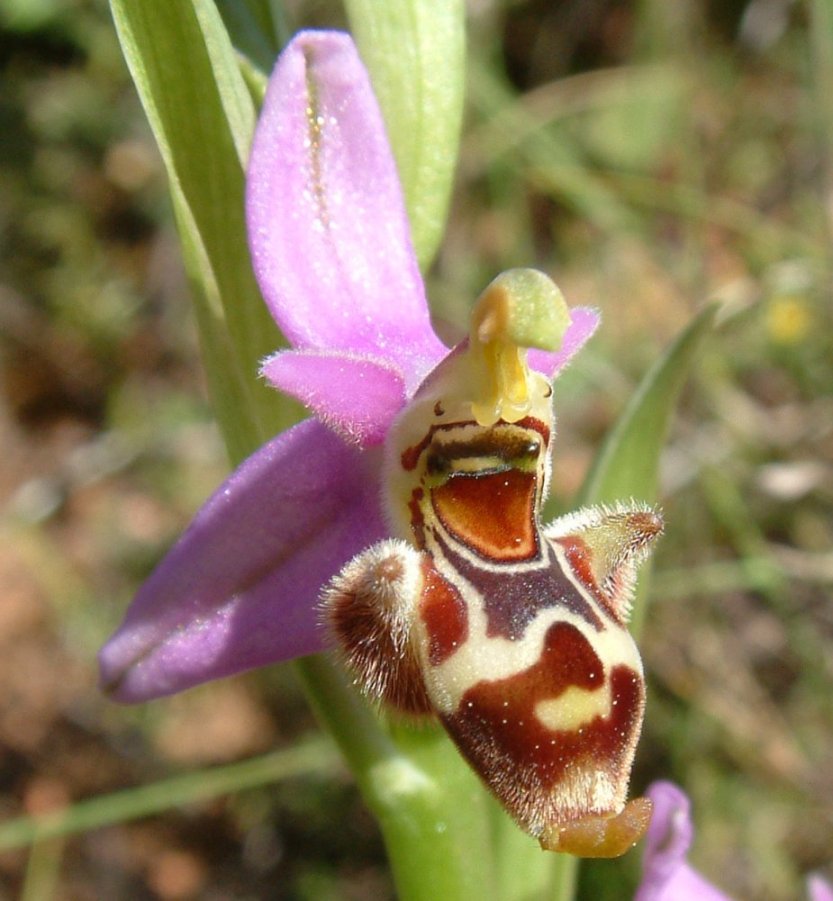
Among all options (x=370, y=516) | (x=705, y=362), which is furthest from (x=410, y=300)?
(x=705, y=362)

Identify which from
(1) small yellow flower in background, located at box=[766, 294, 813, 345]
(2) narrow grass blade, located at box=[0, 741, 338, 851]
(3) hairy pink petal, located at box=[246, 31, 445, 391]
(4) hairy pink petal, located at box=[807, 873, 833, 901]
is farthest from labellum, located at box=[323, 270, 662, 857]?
(1) small yellow flower in background, located at box=[766, 294, 813, 345]

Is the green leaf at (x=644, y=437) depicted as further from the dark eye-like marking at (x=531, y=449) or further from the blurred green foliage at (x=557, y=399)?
the blurred green foliage at (x=557, y=399)

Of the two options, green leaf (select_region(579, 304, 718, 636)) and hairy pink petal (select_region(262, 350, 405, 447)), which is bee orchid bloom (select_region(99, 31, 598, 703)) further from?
green leaf (select_region(579, 304, 718, 636))

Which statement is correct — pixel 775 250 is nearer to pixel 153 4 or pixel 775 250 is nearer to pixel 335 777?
pixel 335 777

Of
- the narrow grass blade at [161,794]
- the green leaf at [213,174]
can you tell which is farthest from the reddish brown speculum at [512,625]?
the narrow grass blade at [161,794]

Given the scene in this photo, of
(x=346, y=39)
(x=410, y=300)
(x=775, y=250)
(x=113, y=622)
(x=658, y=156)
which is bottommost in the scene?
(x=113, y=622)
